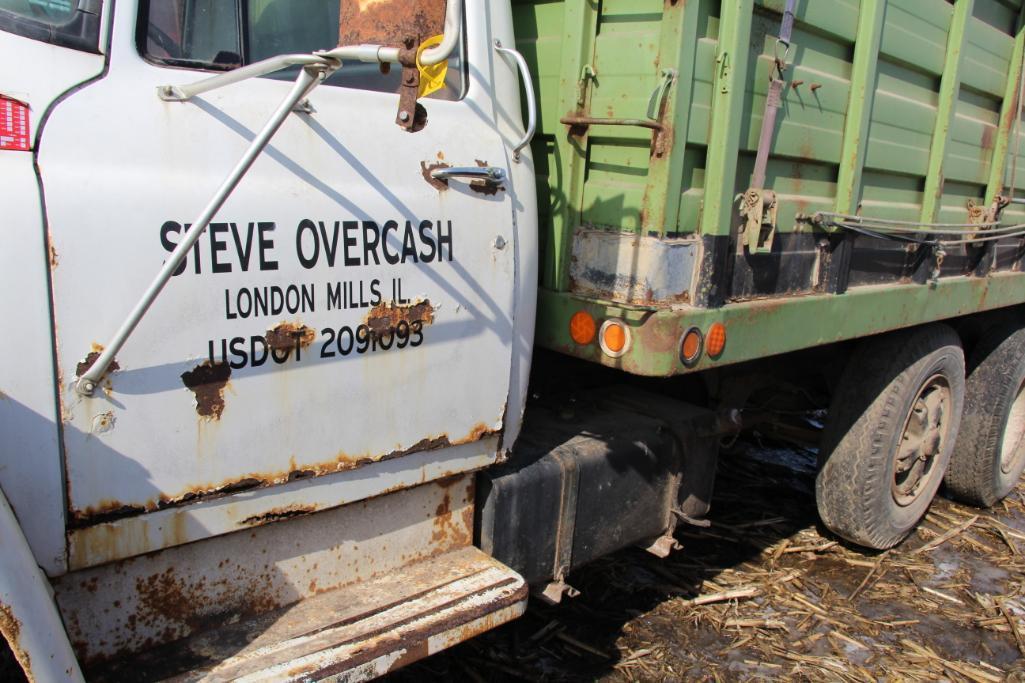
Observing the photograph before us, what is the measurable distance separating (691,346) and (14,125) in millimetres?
1632

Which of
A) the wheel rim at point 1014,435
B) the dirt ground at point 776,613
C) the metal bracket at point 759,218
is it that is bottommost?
the dirt ground at point 776,613

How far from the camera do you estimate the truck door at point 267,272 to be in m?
1.57

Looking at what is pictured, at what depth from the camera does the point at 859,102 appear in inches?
113

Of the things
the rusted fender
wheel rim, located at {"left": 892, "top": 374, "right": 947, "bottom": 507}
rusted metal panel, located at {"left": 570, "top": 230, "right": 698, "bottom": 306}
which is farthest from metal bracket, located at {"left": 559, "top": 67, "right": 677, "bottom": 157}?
wheel rim, located at {"left": 892, "top": 374, "right": 947, "bottom": 507}

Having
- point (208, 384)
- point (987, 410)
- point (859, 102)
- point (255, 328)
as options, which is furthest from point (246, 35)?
point (987, 410)

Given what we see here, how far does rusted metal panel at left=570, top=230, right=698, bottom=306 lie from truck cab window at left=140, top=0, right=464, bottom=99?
24.4 inches

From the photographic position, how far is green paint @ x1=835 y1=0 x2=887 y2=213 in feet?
9.25

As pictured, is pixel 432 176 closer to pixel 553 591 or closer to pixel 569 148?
pixel 569 148

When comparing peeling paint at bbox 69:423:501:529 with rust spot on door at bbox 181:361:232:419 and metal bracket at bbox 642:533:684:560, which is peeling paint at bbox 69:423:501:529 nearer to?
rust spot on door at bbox 181:361:232:419

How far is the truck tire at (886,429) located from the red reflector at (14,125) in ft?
10.2

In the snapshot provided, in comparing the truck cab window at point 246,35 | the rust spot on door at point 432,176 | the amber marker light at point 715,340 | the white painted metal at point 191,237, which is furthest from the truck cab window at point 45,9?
the amber marker light at point 715,340

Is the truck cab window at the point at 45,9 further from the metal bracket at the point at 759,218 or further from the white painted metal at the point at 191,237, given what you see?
the metal bracket at the point at 759,218

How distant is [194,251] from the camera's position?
1.64 meters

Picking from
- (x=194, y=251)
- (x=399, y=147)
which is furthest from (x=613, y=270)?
(x=194, y=251)
